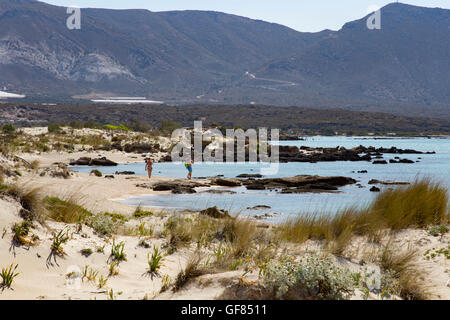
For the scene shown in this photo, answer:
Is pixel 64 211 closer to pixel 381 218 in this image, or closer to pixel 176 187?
pixel 381 218

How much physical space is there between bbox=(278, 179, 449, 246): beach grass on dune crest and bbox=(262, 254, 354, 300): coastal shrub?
2.92 metres

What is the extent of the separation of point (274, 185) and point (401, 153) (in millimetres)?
36345

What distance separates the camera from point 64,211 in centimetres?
1043

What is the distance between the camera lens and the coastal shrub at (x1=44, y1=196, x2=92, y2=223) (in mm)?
10070

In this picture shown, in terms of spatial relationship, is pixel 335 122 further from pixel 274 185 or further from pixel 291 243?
pixel 291 243

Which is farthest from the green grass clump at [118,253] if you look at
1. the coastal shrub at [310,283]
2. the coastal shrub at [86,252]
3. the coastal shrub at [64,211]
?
the coastal shrub at [310,283]

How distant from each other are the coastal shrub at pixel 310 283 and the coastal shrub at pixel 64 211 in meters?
4.75

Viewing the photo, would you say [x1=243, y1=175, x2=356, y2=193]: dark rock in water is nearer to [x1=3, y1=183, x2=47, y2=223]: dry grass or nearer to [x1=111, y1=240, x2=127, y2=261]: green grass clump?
[x1=111, y1=240, x2=127, y2=261]: green grass clump

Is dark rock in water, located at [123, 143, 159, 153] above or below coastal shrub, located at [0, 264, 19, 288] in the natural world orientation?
below

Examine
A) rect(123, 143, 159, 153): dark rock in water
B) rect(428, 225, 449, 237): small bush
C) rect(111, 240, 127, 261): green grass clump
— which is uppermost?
rect(111, 240, 127, 261): green grass clump

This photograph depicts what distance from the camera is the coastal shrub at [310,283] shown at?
6.46m

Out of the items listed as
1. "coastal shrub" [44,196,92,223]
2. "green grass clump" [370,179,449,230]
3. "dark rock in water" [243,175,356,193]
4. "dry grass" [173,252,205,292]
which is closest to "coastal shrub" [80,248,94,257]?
"coastal shrub" [44,196,92,223]

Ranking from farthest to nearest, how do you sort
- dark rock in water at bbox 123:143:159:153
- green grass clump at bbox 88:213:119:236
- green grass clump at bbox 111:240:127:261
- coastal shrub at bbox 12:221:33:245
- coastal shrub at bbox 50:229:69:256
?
dark rock in water at bbox 123:143:159:153, green grass clump at bbox 88:213:119:236, green grass clump at bbox 111:240:127:261, coastal shrub at bbox 50:229:69:256, coastal shrub at bbox 12:221:33:245

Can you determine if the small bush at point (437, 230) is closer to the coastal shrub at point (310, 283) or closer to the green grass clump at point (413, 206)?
the green grass clump at point (413, 206)
